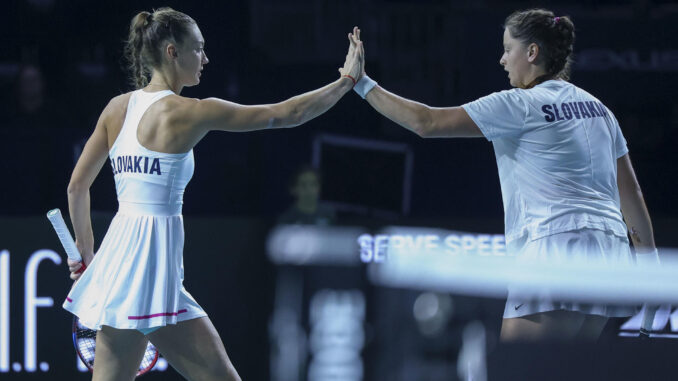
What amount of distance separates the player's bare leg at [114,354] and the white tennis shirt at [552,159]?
4.00ft

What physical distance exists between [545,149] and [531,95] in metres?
0.17

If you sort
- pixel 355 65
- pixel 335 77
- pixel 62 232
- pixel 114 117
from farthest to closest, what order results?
pixel 335 77 < pixel 355 65 < pixel 62 232 < pixel 114 117

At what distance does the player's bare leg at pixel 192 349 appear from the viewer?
292cm

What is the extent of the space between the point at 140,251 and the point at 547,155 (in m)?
1.26

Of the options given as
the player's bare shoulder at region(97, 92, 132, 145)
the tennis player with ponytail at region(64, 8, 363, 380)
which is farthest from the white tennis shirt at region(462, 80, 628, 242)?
the player's bare shoulder at region(97, 92, 132, 145)

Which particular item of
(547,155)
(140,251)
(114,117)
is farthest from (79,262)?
(547,155)

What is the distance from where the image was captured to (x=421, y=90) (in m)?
6.67

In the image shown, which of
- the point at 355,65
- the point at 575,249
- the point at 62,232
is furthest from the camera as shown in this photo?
the point at 355,65

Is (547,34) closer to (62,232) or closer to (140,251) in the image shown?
(140,251)

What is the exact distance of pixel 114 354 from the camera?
286 centimetres

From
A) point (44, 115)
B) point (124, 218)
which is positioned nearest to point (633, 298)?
point (124, 218)

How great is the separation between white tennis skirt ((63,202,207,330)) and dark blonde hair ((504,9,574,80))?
47.4 inches

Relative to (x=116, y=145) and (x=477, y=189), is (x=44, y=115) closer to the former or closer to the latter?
(x=477, y=189)

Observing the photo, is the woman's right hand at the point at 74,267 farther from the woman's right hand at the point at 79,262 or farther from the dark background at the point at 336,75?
the dark background at the point at 336,75
